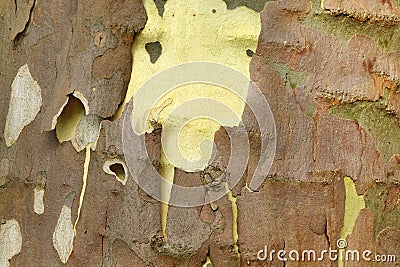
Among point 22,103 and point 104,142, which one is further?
point 22,103

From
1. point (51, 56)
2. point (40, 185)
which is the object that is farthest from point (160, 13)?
point (40, 185)

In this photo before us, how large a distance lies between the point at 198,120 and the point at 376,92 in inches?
10.0

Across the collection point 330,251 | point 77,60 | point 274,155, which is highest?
point 77,60

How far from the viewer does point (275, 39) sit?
99 centimetres

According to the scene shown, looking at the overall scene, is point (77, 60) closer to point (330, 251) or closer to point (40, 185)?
point (40, 185)

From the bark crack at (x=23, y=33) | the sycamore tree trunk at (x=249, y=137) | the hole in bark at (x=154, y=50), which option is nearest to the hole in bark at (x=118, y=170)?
the sycamore tree trunk at (x=249, y=137)
